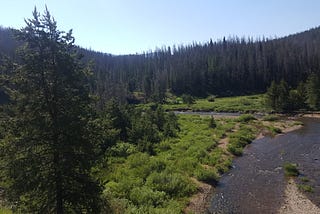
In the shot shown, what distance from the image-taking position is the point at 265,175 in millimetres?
29797

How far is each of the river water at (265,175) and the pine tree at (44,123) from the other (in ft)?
39.2

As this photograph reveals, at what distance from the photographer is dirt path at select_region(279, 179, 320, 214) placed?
21.8m

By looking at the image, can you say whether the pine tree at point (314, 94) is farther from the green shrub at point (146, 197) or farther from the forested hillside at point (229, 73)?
the green shrub at point (146, 197)

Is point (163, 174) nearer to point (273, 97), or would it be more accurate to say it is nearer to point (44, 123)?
point (44, 123)

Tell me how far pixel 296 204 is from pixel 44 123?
18.0m

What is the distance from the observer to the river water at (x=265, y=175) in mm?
23203

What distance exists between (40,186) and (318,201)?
1900 cm

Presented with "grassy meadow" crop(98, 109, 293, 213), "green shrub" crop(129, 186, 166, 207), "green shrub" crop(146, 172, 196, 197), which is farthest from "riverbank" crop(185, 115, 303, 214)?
"green shrub" crop(129, 186, 166, 207)

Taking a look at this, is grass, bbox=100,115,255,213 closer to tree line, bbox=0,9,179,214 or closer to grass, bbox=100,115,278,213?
grass, bbox=100,115,278,213

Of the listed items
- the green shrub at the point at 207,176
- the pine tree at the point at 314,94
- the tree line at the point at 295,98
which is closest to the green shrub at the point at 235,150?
the green shrub at the point at 207,176

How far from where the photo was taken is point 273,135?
50.7 m

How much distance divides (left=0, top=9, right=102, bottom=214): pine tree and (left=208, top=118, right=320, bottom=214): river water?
11944 millimetres

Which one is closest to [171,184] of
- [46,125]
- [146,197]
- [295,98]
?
[146,197]

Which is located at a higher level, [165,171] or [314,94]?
[314,94]
